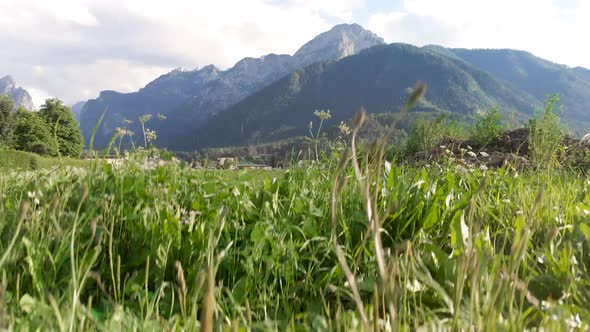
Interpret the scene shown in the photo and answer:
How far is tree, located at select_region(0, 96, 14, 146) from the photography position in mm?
53894

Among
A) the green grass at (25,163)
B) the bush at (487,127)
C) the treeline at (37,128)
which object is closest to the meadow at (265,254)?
the green grass at (25,163)

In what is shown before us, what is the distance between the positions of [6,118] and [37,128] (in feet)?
30.2

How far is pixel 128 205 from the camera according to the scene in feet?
8.81

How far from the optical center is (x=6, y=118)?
56438 mm

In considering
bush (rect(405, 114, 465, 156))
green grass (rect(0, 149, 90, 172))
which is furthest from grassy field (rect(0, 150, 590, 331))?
bush (rect(405, 114, 465, 156))

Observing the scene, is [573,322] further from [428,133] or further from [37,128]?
[37,128]

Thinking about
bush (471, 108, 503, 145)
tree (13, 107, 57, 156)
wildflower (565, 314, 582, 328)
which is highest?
tree (13, 107, 57, 156)

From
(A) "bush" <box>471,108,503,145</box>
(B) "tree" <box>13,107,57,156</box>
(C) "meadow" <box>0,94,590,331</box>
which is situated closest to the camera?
(C) "meadow" <box>0,94,590,331</box>

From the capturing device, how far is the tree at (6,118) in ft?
177

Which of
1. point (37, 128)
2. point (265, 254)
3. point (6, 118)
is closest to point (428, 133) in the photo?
point (265, 254)

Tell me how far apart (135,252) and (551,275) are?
1.95 metres

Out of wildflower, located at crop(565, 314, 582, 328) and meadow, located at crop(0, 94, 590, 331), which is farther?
meadow, located at crop(0, 94, 590, 331)

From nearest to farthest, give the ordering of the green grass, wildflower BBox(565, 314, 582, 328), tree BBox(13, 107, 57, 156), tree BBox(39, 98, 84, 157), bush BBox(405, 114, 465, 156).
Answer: wildflower BBox(565, 314, 582, 328) → the green grass → bush BBox(405, 114, 465, 156) → tree BBox(13, 107, 57, 156) → tree BBox(39, 98, 84, 157)

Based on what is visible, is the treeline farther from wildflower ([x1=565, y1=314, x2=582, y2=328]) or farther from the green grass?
wildflower ([x1=565, y1=314, x2=582, y2=328])
